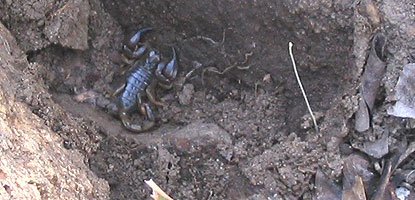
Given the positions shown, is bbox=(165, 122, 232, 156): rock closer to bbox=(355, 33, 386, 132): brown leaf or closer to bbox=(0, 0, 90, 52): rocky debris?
bbox=(355, 33, 386, 132): brown leaf

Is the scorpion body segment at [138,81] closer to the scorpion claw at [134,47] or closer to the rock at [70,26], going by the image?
the scorpion claw at [134,47]

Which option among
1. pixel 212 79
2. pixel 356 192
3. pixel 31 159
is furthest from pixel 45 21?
pixel 356 192

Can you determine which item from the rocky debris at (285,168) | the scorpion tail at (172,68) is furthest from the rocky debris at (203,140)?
→ the scorpion tail at (172,68)

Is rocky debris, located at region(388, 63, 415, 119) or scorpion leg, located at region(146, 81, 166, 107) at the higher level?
rocky debris, located at region(388, 63, 415, 119)

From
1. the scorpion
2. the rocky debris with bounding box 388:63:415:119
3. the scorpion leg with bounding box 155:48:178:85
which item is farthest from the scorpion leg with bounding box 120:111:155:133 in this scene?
the rocky debris with bounding box 388:63:415:119

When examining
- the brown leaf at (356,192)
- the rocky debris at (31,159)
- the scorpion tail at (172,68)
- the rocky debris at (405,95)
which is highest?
the rocky debris at (31,159)

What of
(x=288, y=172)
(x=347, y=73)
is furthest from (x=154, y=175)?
(x=347, y=73)
